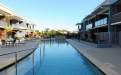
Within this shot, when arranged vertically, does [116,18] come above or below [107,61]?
above

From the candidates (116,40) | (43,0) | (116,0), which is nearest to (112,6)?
(116,0)

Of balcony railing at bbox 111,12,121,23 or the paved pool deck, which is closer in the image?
the paved pool deck

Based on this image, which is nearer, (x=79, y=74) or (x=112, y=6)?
(x=79, y=74)

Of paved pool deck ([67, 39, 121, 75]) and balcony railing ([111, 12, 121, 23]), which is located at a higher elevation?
balcony railing ([111, 12, 121, 23])

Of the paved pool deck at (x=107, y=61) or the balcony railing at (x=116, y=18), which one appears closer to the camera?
the paved pool deck at (x=107, y=61)

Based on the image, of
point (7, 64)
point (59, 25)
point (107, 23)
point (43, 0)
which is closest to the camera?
point (7, 64)

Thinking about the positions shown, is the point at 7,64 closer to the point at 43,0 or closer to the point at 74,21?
the point at 43,0

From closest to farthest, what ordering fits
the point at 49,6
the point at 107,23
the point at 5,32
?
the point at 107,23 < the point at 5,32 < the point at 49,6

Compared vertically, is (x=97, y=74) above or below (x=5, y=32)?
below

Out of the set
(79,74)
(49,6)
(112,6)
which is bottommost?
(79,74)

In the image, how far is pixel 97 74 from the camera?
7.29 m

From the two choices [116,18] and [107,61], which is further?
[116,18]

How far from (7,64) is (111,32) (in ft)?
54.9

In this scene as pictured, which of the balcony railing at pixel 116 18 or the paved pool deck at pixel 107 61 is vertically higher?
the balcony railing at pixel 116 18
